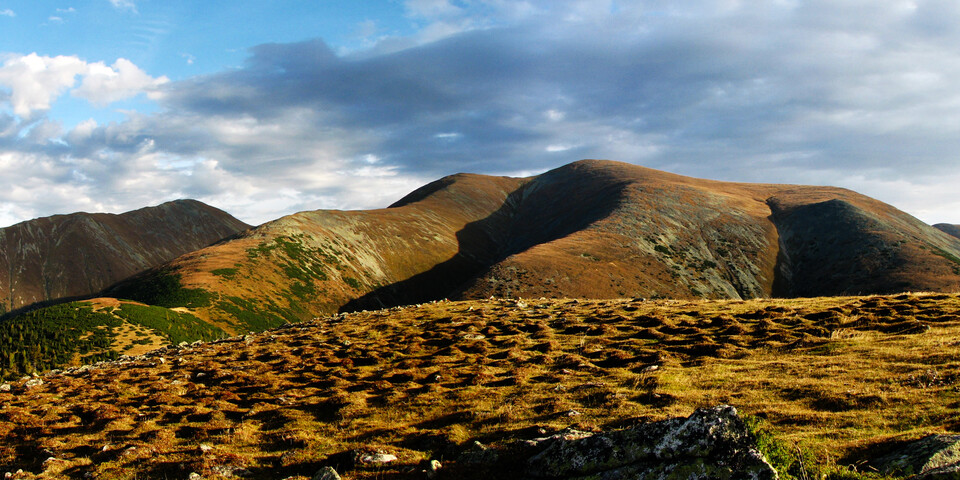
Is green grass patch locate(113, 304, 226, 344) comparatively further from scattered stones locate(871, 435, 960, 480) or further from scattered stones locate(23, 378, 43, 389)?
scattered stones locate(871, 435, 960, 480)

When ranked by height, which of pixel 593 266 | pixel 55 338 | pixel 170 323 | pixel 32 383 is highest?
pixel 593 266

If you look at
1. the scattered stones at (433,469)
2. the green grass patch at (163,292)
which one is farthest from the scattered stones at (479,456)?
the green grass patch at (163,292)

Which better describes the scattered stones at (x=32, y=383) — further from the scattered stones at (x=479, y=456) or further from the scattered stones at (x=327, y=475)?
the scattered stones at (x=479, y=456)

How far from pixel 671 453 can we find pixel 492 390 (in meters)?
15.2

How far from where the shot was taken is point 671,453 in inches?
407

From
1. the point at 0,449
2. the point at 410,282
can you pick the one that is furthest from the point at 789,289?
the point at 0,449

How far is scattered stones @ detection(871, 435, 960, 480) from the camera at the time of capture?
9805 mm

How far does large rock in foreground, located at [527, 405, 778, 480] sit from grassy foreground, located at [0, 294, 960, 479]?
1340 millimetres

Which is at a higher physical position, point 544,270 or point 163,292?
point 163,292

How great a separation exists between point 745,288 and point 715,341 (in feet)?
456

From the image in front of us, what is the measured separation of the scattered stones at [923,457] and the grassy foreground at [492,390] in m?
0.69

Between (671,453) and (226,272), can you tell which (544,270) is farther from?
(671,453)

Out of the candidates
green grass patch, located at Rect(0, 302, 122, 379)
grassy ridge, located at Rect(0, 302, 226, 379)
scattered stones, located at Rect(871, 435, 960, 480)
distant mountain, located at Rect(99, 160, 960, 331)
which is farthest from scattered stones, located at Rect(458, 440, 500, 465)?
distant mountain, located at Rect(99, 160, 960, 331)

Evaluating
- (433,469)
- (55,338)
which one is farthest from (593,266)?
(433,469)
